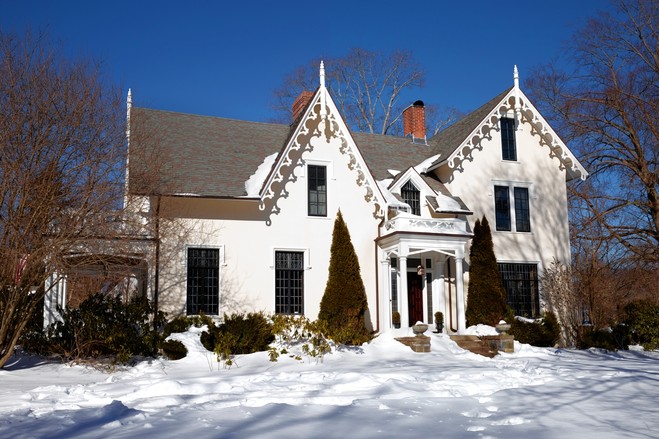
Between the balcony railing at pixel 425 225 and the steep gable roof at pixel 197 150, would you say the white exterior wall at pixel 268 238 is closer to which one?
the steep gable roof at pixel 197 150

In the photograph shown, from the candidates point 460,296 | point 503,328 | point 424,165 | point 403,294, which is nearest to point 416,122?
point 424,165

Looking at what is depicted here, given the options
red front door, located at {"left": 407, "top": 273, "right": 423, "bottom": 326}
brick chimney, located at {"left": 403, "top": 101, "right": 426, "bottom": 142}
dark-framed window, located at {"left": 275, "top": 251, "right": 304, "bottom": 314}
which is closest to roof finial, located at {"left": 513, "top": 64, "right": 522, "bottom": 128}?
brick chimney, located at {"left": 403, "top": 101, "right": 426, "bottom": 142}

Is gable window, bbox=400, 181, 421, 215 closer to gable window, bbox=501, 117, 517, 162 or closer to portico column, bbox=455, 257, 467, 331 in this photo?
portico column, bbox=455, 257, 467, 331

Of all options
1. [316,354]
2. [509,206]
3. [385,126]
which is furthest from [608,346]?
[385,126]

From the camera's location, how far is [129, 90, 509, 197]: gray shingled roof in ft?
64.7

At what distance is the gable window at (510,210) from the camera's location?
80.6 feet

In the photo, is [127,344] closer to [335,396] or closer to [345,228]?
[335,396]

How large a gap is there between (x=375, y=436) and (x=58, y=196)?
26.4 ft

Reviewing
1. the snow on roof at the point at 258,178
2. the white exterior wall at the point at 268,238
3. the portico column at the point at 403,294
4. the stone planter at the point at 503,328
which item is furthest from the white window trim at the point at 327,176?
the stone planter at the point at 503,328

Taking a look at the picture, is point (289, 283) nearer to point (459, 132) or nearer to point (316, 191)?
point (316, 191)

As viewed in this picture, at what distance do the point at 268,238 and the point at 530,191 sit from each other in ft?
34.2

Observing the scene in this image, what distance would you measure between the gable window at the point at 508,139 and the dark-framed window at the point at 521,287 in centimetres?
414

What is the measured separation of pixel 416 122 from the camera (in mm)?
28094

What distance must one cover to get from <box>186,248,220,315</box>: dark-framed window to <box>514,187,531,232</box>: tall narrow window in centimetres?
1128
